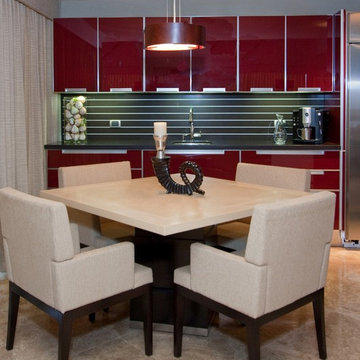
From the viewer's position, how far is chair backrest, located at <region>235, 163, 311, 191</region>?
3.20 metres

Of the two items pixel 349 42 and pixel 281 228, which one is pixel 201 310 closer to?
pixel 281 228

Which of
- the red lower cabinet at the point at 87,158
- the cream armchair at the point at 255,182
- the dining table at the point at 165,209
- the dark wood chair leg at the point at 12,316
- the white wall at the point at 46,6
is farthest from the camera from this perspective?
the red lower cabinet at the point at 87,158

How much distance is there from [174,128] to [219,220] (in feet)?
10.2

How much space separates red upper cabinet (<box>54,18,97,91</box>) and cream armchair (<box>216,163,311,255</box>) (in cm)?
210

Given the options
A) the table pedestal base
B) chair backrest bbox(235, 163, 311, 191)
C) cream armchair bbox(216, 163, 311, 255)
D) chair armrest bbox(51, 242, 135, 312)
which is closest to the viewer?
chair armrest bbox(51, 242, 135, 312)

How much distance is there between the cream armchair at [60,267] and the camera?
215cm

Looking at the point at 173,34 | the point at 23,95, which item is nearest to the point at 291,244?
the point at 173,34

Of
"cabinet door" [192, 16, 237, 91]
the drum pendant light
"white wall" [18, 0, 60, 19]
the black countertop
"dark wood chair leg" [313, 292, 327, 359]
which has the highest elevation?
"white wall" [18, 0, 60, 19]

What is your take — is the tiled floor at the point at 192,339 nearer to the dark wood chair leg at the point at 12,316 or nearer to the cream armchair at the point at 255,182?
the dark wood chair leg at the point at 12,316

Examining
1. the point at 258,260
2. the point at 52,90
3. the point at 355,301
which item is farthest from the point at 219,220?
the point at 52,90

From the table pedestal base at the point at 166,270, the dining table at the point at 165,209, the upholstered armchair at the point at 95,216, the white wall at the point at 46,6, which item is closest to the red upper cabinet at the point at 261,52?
the white wall at the point at 46,6

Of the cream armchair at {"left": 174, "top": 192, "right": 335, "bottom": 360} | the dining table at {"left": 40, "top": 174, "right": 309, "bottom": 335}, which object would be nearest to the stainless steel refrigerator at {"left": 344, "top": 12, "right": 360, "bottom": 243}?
the dining table at {"left": 40, "top": 174, "right": 309, "bottom": 335}

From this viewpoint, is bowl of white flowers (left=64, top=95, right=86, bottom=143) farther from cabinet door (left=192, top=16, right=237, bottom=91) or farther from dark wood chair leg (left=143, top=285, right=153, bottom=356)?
dark wood chair leg (left=143, top=285, right=153, bottom=356)

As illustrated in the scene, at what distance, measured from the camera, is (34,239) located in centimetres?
223
